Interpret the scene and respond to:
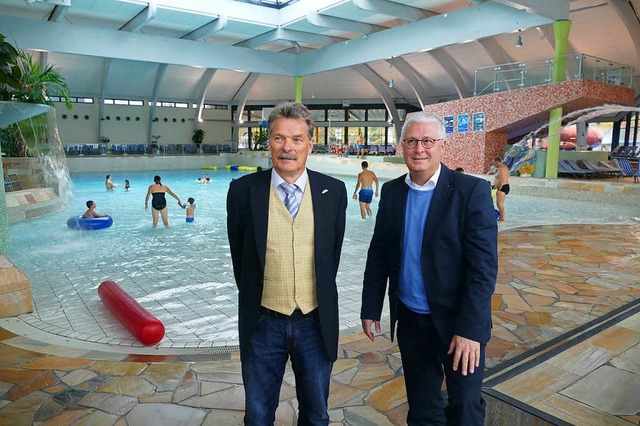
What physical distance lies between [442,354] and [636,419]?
115 centimetres

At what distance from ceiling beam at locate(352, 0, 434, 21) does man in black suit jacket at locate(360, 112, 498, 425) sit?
54.9 feet

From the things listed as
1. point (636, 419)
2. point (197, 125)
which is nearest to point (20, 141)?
point (636, 419)

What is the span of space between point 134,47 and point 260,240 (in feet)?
73.7

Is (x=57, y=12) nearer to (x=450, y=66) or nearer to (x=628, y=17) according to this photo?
(x=450, y=66)

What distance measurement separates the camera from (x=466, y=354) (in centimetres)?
189

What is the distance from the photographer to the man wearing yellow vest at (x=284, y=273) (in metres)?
1.90

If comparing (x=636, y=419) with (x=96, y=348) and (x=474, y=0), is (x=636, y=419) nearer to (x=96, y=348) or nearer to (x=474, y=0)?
(x=96, y=348)

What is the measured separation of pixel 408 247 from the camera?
2082 millimetres

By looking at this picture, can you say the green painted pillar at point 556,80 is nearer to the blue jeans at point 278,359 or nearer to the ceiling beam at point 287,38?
the ceiling beam at point 287,38

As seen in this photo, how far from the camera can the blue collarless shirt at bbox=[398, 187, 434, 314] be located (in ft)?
6.72

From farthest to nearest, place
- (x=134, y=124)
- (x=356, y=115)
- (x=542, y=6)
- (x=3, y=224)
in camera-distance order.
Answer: (x=356, y=115)
(x=134, y=124)
(x=542, y=6)
(x=3, y=224)

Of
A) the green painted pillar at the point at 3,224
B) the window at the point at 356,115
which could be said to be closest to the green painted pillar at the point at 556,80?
the green painted pillar at the point at 3,224

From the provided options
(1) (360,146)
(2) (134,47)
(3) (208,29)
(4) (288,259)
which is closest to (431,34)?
(3) (208,29)

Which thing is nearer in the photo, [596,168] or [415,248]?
[415,248]
